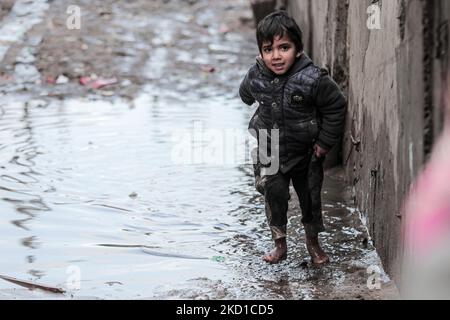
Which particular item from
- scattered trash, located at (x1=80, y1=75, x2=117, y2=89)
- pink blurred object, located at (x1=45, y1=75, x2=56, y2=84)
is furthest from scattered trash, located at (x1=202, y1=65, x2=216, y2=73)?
pink blurred object, located at (x1=45, y1=75, x2=56, y2=84)

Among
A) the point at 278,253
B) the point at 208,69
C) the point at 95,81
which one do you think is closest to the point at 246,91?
the point at 278,253

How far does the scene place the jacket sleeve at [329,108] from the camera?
14.5ft

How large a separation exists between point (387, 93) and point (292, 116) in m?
0.52

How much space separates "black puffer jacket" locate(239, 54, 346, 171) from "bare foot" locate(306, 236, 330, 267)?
0.45m

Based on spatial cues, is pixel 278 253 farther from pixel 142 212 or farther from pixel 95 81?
pixel 95 81

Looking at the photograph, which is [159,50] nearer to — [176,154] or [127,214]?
[176,154]

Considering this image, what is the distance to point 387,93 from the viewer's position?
4.49 m

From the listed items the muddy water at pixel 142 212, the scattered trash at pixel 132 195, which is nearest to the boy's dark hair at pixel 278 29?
the muddy water at pixel 142 212

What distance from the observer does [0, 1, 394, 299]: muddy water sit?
447 cm

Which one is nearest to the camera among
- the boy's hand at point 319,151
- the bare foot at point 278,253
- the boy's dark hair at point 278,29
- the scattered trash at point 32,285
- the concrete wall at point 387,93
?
the concrete wall at point 387,93

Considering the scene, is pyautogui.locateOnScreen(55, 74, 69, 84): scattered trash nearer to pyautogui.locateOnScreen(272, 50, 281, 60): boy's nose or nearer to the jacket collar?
the jacket collar

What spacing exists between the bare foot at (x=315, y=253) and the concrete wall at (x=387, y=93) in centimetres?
31

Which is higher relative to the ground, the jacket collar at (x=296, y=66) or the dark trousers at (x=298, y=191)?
the jacket collar at (x=296, y=66)

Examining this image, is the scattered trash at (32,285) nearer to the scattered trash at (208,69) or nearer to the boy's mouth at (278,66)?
the boy's mouth at (278,66)
